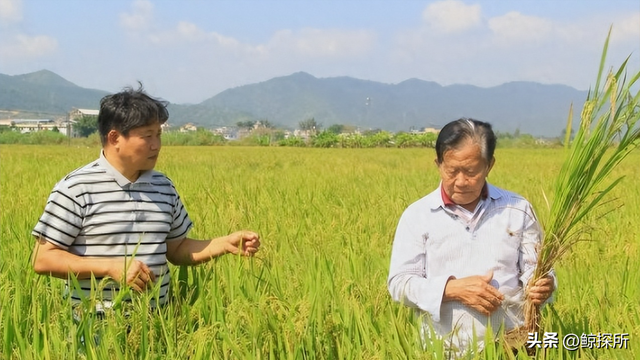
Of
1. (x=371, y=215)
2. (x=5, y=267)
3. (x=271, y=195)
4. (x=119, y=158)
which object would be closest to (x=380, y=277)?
(x=119, y=158)

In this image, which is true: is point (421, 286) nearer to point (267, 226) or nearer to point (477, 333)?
point (477, 333)

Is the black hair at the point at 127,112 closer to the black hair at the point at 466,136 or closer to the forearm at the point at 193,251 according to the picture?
the forearm at the point at 193,251

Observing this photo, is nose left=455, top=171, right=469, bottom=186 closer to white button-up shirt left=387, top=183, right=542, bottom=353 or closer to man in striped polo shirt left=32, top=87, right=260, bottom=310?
white button-up shirt left=387, top=183, right=542, bottom=353

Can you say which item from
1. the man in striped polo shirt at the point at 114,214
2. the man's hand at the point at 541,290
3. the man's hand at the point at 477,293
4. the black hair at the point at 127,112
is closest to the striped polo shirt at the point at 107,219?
the man in striped polo shirt at the point at 114,214

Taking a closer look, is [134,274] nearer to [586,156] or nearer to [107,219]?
[107,219]

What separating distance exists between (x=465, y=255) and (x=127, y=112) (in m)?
1.08

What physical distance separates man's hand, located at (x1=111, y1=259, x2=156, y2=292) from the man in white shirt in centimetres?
72

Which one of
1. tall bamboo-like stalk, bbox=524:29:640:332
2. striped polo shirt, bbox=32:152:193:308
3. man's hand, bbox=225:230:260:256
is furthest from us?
man's hand, bbox=225:230:260:256

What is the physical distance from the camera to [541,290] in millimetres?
1783

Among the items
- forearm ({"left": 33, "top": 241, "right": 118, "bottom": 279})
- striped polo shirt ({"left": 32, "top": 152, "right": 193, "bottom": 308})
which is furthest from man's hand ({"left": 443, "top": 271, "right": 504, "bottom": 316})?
forearm ({"left": 33, "top": 241, "right": 118, "bottom": 279})

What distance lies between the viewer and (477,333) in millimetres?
1876

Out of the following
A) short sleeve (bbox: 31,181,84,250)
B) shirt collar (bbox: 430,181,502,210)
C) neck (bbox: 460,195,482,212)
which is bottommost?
short sleeve (bbox: 31,181,84,250)

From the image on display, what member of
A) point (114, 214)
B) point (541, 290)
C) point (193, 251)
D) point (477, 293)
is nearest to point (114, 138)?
point (114, 214)

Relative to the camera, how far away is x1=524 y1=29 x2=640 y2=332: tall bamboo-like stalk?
1732mm
